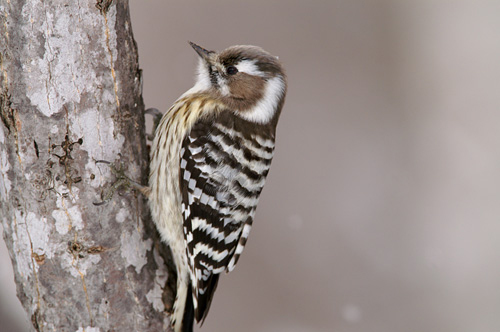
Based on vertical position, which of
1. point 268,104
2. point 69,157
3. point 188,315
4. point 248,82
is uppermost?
point 248,82

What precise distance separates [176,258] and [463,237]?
355 centimetres

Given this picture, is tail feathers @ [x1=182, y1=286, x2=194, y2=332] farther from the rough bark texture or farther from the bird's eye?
the bird's eye

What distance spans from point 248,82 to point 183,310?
1.25 meters

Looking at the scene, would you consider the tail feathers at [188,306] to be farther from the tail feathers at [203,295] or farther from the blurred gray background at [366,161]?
the blurred gray background at [366,161]

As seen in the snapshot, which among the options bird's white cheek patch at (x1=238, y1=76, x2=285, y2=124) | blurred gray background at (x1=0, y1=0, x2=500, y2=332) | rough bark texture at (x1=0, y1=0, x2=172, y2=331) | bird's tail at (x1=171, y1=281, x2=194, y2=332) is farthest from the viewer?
blurred gray background at (x1=0, y1=0, x2=500, y2=332)

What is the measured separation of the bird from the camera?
271 cm

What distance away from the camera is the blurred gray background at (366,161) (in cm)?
474

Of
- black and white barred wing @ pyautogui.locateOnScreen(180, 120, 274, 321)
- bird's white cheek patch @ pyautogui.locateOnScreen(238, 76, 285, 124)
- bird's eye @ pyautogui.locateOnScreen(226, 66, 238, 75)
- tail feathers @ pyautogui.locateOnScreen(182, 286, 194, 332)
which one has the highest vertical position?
bird's eye @ pyautogui.locateOnScreen(226, 66, 238, 75)

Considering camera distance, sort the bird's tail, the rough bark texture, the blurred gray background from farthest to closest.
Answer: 1. the blurred gray background
2. the bird's tail
3. the rough bark texture

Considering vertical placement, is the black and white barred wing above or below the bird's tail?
above

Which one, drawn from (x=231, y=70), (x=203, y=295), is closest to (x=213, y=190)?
(x=203, y=295)

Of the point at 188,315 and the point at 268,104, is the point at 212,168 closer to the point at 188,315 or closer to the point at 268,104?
the point at 268,104

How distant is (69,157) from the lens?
231cm

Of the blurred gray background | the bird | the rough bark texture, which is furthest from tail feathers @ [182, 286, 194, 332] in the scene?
the blurred gray background
